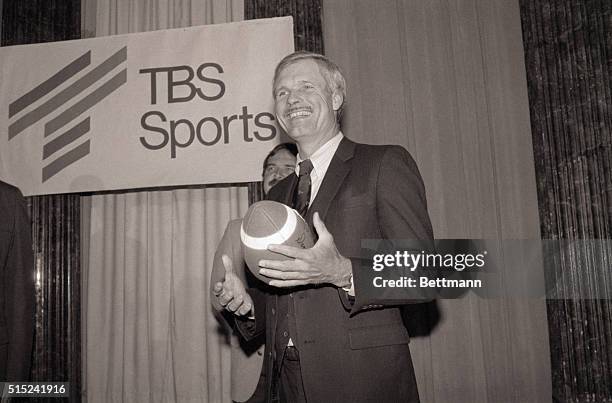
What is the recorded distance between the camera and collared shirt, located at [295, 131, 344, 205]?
133 cm

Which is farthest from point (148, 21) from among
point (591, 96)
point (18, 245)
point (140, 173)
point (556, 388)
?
point (556, 388)

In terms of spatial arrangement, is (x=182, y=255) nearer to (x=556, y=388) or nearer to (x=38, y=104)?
(x=38, y=104)

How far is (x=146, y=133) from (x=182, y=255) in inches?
29.4

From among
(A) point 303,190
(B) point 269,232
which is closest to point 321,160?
(A) point 303,190

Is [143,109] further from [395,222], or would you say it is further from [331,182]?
[395,222]

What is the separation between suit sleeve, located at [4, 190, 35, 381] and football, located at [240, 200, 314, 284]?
110cm

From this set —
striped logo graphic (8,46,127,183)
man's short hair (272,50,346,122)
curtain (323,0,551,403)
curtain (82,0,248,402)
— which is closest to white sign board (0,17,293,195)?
striped logo graphic (8,46,127,183)

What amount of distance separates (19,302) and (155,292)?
1.16m

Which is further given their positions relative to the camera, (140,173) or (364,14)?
(364,14)

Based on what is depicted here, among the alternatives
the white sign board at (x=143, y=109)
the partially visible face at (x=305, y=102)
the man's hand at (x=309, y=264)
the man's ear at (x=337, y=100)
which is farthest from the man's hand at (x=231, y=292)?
the white sign board at (x=143, y=109)

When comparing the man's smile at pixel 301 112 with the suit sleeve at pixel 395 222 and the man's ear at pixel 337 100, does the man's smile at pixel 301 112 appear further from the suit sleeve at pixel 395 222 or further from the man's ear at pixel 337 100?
the suit sleeve at pixel 395 222

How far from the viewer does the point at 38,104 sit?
2.79 meters

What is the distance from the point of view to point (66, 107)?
2762 millimetres

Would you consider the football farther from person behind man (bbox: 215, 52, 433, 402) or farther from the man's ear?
the man's ear
